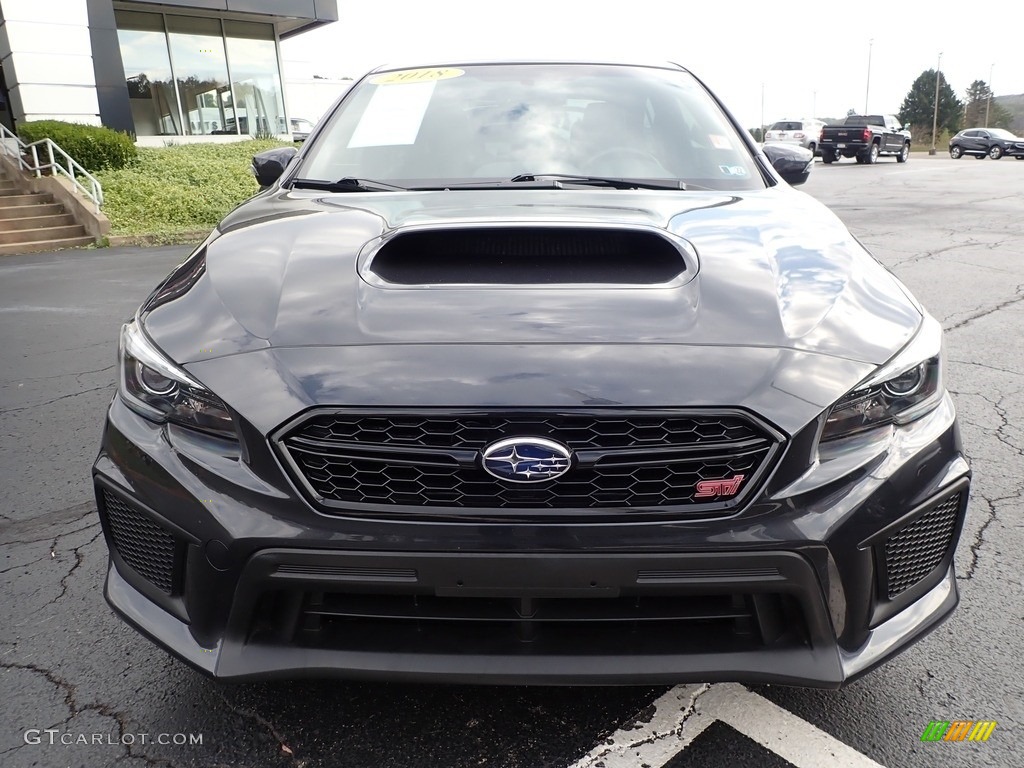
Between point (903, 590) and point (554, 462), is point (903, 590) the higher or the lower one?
the lower one

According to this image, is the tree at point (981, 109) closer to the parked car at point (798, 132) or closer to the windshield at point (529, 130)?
the parked car at point (798, 132)

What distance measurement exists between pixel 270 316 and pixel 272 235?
0.50 meters

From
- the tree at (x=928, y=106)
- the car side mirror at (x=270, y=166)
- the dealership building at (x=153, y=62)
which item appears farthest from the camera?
the tree at (x=928, y=106)

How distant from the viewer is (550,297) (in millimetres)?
1749

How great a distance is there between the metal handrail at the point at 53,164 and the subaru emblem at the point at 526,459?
13664 millimetres

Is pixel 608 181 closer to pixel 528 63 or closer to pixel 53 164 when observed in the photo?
pixel 528 63

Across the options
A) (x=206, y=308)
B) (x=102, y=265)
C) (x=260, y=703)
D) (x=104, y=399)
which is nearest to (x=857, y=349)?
(x=206, y=308)

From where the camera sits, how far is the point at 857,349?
167cm

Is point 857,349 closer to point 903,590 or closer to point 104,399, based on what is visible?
point 903,590

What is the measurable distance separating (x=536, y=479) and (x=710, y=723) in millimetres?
821

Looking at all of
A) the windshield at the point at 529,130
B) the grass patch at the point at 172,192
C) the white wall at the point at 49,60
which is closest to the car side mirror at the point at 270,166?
the windshield at the point at 529,130

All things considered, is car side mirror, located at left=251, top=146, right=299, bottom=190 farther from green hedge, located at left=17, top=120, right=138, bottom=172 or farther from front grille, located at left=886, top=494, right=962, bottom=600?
green hedge, located at left=17, top=120, right=138, bottom=172

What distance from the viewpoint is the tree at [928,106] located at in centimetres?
8319

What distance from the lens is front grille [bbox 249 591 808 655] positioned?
1579 mm
